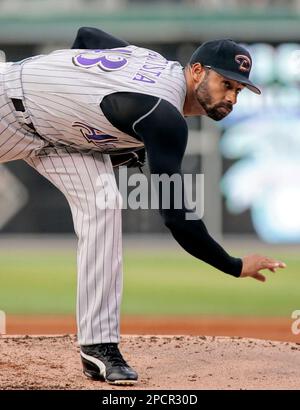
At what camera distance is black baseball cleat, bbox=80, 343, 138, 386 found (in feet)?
11.6

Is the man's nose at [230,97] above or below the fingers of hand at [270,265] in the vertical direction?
above

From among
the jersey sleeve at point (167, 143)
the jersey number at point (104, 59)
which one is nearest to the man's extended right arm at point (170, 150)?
the jersey sleeve at point (167, 143)

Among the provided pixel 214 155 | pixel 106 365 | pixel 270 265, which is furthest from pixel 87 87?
pixel 214 155

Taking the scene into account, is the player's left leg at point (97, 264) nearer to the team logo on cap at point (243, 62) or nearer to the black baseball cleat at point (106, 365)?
the black baseball cleat at point (106, 365)

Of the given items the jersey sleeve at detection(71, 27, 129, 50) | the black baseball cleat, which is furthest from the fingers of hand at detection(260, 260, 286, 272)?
the jersey sleeve at detection(71, 27, 129, 50)

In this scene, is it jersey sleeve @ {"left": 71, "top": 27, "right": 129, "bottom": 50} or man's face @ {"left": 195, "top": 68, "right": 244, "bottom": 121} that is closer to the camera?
man's face @ {"left": 195, "top": 68, "right": 244, "bottom": 121}

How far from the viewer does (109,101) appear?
339 centimetres

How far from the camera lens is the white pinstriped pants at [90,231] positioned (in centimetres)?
359

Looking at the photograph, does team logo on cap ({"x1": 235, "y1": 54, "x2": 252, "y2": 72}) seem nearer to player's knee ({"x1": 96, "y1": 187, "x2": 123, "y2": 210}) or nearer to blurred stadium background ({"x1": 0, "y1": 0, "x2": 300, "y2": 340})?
player's knee ({"x1": 96, "y1": 187, "x2": 123, "y2": 210})

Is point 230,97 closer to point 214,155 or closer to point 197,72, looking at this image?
Answer: point 197,72

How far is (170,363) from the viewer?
13.4 feet

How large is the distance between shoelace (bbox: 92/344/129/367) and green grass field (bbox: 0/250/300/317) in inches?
144

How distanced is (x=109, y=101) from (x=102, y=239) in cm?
53

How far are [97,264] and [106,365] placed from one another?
14.7 inches
